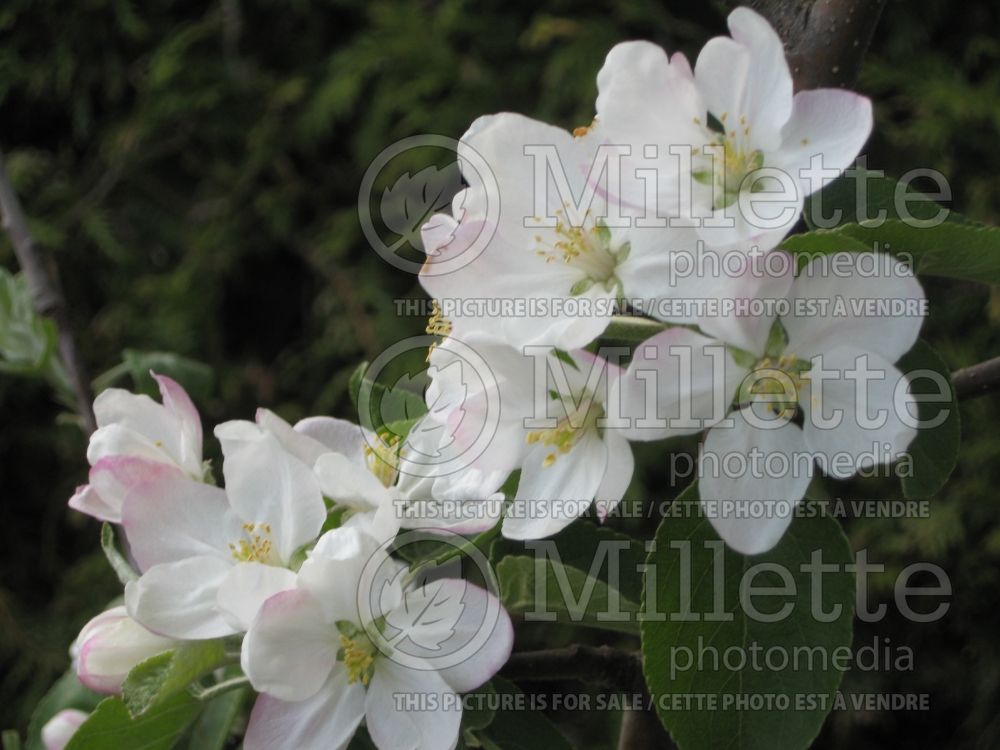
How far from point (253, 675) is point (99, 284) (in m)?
1.44

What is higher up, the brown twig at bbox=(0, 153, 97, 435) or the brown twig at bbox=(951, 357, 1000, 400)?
the brown twig at bbox=(951, 357, 1000, 400)

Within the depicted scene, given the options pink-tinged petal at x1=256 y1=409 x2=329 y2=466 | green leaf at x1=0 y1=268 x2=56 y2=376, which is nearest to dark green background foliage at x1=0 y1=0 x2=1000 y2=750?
green leaf at x1=0 y1=268 x2=56 y2=376

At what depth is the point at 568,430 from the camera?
486mm

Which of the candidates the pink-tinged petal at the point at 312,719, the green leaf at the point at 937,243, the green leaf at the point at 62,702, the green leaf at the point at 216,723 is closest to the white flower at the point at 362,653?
the pink-tinged petal at the point at 312,719

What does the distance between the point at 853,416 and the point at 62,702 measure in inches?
24.4

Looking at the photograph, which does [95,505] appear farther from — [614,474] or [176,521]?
[614,474]

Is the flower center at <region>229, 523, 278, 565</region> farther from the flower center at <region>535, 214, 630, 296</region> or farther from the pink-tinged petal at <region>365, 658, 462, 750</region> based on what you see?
the flower center at <region>535, 214, 630, 296</region>

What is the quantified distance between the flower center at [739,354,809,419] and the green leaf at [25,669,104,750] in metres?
0.56

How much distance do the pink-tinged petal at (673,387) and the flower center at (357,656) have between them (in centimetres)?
16

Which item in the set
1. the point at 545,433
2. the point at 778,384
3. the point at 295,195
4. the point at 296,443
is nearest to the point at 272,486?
the point at 296,443

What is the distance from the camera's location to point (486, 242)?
478 mm

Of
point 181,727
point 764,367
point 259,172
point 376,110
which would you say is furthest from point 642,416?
point 259,172

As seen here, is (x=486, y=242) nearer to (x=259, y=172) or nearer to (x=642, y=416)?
(x=642, y=416)

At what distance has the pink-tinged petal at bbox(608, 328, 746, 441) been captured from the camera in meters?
0.42
